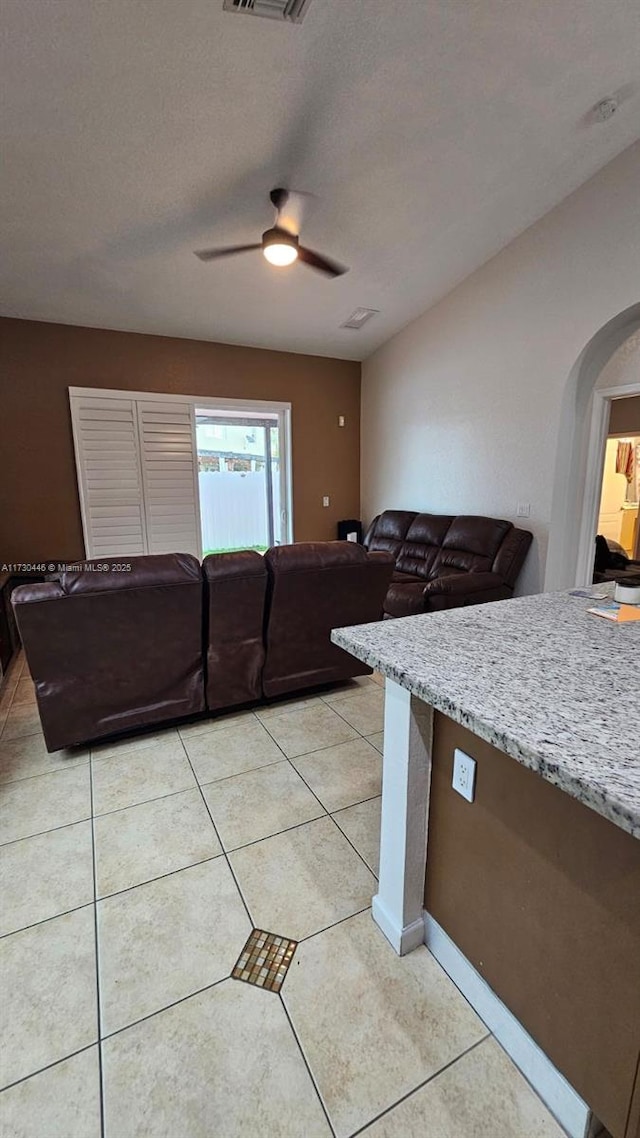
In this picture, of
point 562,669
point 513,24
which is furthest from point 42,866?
point 513,24

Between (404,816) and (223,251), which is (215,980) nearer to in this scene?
(404,816)

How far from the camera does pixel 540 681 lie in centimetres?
101

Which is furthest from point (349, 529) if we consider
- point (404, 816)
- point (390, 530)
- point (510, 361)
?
point (404, 816)

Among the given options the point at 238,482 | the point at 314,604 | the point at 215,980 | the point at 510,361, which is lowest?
the point at 215,980

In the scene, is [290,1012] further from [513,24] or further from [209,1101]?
[513,24]

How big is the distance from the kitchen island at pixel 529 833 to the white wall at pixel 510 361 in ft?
9.78

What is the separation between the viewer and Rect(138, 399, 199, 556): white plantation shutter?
4762mm

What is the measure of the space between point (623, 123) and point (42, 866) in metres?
4.94

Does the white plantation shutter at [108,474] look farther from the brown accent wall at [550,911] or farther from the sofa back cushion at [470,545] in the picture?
the brown accent wall at [550,911]

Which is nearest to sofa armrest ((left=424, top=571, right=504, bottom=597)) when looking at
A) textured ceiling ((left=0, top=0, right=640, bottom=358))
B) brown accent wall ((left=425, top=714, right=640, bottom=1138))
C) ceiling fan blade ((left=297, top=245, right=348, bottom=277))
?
ceiling fan blade ((left=297, top=245, right=348, bottom=277))

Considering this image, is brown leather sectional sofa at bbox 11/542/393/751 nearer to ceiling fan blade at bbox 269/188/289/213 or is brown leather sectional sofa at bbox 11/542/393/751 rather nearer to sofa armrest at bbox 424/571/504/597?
sofa armrest at bbox 424/571/504/597

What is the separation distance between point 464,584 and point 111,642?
2.53m

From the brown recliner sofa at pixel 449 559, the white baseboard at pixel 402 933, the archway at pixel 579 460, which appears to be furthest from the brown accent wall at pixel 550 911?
the archway at pixel 579 460

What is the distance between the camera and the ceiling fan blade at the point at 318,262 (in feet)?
9.19
